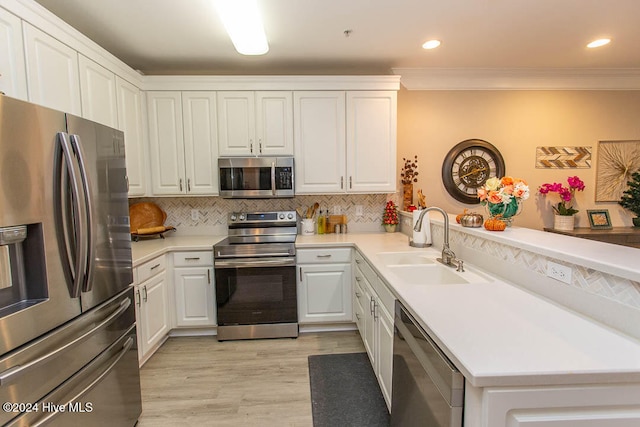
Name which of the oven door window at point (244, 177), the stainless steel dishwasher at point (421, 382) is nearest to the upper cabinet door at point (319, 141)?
the oven door window at point (244, 177)

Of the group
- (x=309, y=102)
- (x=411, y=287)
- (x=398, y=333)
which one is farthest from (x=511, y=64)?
(x=398, y=333)

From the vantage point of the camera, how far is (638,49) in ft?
9.04

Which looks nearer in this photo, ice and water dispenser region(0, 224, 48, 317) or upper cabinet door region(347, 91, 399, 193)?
ice and water dispenser region(0, 224, 48, 317)

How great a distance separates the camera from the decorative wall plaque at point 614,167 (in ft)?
11.1

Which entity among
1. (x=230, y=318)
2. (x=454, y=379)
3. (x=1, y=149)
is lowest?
(x=230, y=318)

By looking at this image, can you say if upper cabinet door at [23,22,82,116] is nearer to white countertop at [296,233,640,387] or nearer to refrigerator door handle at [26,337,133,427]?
refrigerator door handle at [26,337,133,427]

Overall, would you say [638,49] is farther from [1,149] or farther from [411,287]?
[1,149]

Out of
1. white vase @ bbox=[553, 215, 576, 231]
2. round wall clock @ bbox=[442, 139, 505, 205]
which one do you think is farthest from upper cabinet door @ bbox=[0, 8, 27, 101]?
white vase @ bbox=[553, 215, 576, 231]

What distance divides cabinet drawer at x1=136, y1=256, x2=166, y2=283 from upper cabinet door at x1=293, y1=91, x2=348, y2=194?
1.37 metres

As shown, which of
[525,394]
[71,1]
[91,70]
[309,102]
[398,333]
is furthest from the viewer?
[309,102]

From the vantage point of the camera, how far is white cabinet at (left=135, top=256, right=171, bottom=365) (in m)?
2.27

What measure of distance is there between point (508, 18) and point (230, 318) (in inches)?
128

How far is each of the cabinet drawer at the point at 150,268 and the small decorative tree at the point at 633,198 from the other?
481 centimetres

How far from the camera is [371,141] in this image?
118 inches
